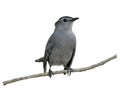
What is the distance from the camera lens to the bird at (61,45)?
545cm

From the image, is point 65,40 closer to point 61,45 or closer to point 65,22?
point 61,45

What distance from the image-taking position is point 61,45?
5.46 meters

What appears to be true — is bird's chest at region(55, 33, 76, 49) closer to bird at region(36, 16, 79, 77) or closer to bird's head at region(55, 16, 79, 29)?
A: bird at region(36, 16, 79, 77)

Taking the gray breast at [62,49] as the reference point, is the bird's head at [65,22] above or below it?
above

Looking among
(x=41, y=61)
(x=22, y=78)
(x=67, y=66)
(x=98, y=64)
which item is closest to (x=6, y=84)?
(x=22, y=78)

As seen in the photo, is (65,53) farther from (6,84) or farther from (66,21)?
(6,84)

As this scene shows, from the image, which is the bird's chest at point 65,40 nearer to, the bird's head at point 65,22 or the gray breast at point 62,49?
the gray breast at point 62,49

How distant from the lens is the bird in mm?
5445

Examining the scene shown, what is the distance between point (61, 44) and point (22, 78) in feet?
5.33

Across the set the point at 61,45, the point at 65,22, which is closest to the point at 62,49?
the point at 61,45

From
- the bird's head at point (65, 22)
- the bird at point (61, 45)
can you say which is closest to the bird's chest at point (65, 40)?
the bird at point (61, 45)

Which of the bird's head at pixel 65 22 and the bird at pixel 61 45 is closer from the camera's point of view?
the bird's head at pixel 65 22

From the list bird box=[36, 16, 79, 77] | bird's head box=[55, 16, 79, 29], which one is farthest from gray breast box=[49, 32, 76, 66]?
bird's head box=[55, 16, 79, 29]

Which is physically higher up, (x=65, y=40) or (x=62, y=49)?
(x=65, y=40)
